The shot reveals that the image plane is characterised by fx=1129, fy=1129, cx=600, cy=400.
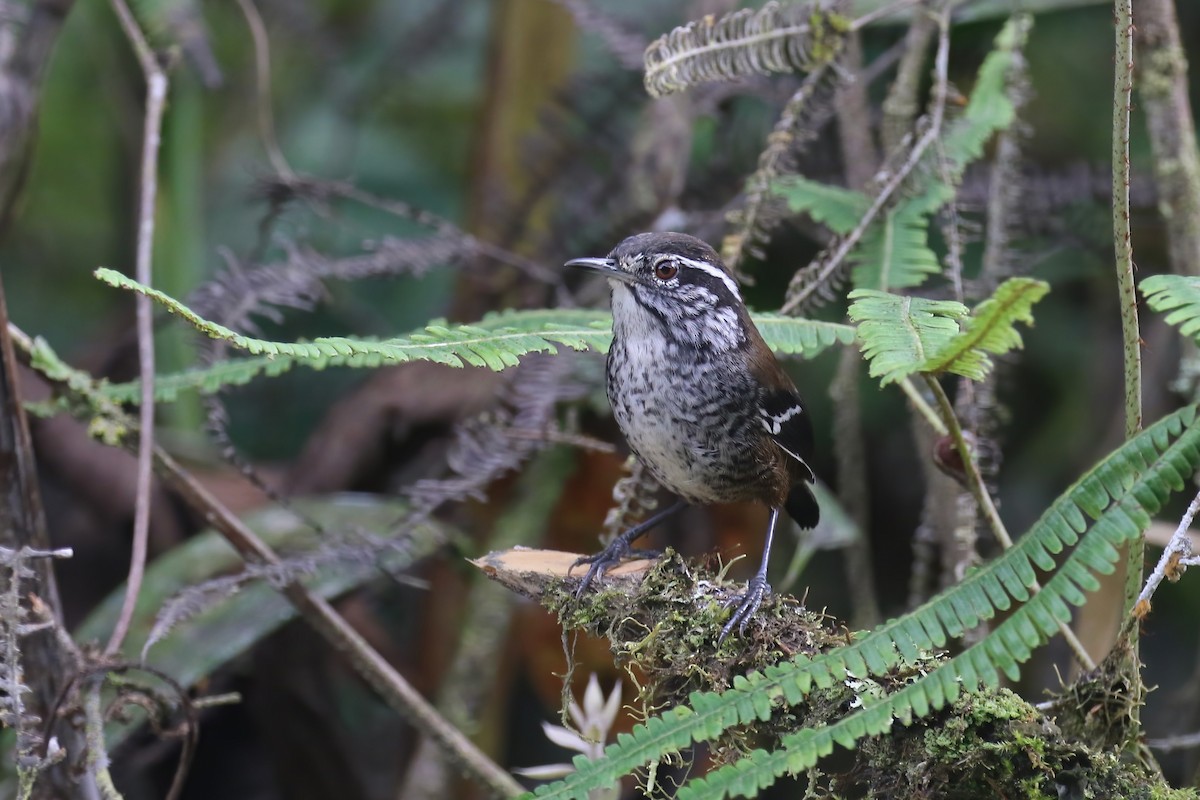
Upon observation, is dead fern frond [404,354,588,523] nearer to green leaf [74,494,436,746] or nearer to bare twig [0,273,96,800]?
green leaf [74,494,436,746]

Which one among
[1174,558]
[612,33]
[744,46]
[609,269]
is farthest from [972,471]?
[612,33]

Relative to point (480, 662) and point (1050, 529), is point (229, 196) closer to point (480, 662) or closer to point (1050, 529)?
point (480, 662)

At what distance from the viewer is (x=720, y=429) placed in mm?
2730

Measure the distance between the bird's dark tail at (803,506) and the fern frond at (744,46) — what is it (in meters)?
1.14

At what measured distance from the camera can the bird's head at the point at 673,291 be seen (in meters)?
2.84

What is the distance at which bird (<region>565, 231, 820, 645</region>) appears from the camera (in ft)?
8.94

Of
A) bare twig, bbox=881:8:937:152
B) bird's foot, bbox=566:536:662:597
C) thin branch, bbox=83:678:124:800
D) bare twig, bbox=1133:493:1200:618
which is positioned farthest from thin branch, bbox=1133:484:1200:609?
thin branch, bbox=83:678:124:800

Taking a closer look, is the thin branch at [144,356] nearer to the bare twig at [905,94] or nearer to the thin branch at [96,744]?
the thin branch at [96,744]

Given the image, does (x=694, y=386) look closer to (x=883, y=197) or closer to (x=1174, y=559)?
(x=883, y=197)

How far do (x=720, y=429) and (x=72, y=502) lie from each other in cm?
274

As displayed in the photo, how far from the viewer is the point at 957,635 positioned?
5.82 feet

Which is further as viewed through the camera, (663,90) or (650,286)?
(650,286)

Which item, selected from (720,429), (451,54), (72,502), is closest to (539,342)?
(720,429)

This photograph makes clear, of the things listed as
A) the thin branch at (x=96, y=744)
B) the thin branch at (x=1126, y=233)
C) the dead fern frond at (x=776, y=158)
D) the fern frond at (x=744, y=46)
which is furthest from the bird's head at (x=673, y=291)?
the thin branch at (x=96, y=744)
